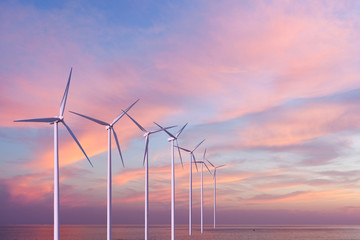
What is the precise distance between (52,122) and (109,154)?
1046 centimetres

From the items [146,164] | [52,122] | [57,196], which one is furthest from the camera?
[146,164]

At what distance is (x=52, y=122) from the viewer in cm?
6025

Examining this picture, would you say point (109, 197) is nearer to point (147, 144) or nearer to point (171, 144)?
point (147, 144)

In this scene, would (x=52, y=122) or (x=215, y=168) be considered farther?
(x=215, y=168)

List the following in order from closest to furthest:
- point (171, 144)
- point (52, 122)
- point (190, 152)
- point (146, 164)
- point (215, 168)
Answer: point (52, 122) < point (146, 164) < point (171, 144) < point (190, 152) < point (215, 168)

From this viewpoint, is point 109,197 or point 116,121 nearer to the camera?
point 109,197

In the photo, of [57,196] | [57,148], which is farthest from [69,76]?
[57,196]

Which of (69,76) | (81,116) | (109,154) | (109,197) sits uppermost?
(69,76)

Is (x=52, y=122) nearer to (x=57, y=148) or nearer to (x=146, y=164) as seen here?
(x=57, y=148)

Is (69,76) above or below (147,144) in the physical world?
above

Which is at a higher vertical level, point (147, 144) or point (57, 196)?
point (147, 144)

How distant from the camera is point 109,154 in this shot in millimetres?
68000

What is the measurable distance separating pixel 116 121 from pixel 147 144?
1163 cm

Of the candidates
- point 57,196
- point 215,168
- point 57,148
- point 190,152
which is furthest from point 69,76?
point 215,168
